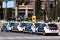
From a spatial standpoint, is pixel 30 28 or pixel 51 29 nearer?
pixel 51 29

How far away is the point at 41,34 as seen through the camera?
108 feet

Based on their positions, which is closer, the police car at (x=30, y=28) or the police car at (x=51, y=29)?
the police car at (x=51, y=29)

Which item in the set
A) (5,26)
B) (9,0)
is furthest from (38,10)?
(5,26)

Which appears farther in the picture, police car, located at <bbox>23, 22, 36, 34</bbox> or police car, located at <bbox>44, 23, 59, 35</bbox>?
police car, located at <bbox>23, 22, 36, 34</bbox>

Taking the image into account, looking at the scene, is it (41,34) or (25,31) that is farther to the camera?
(25,31)

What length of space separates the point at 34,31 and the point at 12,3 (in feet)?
86.2

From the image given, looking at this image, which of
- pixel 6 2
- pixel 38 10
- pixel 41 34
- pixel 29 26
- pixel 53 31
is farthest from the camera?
pixel 38 10

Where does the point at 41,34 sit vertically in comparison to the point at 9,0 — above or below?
below

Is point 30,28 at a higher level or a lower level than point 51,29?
lower

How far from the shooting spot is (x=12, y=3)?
195 ft

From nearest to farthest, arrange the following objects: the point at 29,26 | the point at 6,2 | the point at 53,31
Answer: the point at 53,31 → the point at 29,26 → the point at 6,2

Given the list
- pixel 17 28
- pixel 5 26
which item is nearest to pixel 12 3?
pixel 5 26

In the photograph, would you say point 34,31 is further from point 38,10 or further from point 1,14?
point 1,14

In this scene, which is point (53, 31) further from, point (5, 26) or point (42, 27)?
point (5, 26)
